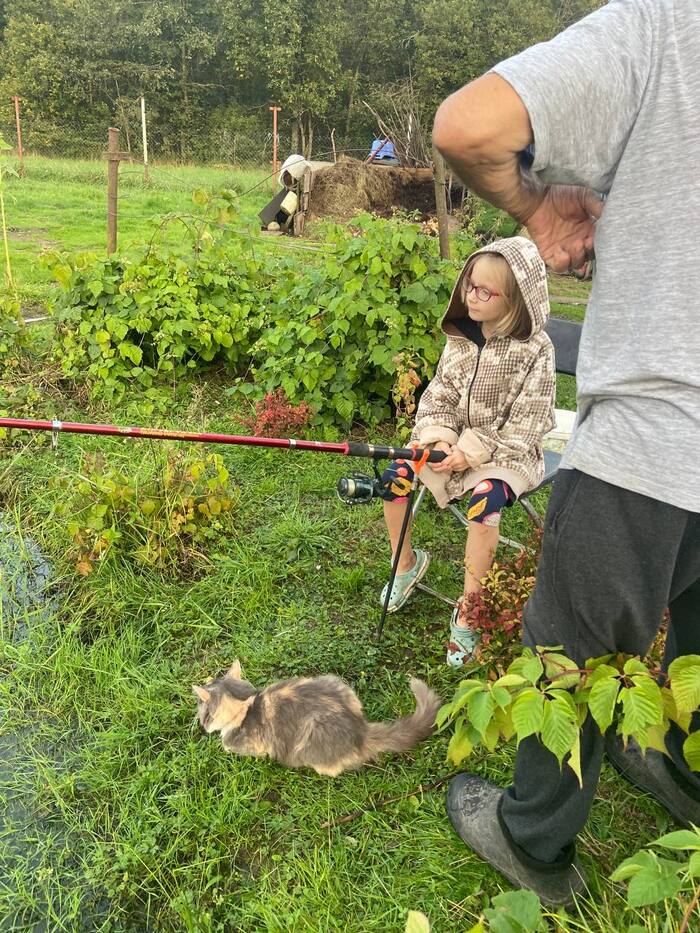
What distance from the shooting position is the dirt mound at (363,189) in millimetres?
14773

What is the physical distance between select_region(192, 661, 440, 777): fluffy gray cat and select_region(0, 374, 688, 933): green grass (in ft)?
0.29

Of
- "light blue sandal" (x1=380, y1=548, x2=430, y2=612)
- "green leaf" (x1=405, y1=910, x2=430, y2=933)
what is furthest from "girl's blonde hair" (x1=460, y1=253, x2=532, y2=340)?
"green leaf" (x1=405, y1=910, x2=430, y2=933)

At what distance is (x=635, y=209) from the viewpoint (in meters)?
1.26

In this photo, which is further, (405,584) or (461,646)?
(405,584)

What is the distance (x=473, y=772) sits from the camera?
2512mm

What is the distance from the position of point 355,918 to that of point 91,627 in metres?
1.82

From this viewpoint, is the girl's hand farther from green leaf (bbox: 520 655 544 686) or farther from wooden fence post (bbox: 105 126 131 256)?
wooden fence post (bbox: 105 126 131 256)

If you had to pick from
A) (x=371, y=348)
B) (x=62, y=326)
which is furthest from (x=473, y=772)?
(x=62, y=326)

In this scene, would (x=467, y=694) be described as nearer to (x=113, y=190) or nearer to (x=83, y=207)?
(x=113, y=190)

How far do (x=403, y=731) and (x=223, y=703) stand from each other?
68 centimetres

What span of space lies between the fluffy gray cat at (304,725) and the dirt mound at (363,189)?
44.1 ft

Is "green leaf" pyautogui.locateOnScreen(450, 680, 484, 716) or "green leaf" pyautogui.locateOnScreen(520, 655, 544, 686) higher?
"green leaf" pyautogui.locateOnScreen(520, 655, 544, 686)

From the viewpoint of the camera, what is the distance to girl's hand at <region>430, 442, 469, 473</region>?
2951 millimetres

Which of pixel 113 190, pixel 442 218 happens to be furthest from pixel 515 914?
pixel 113 190
